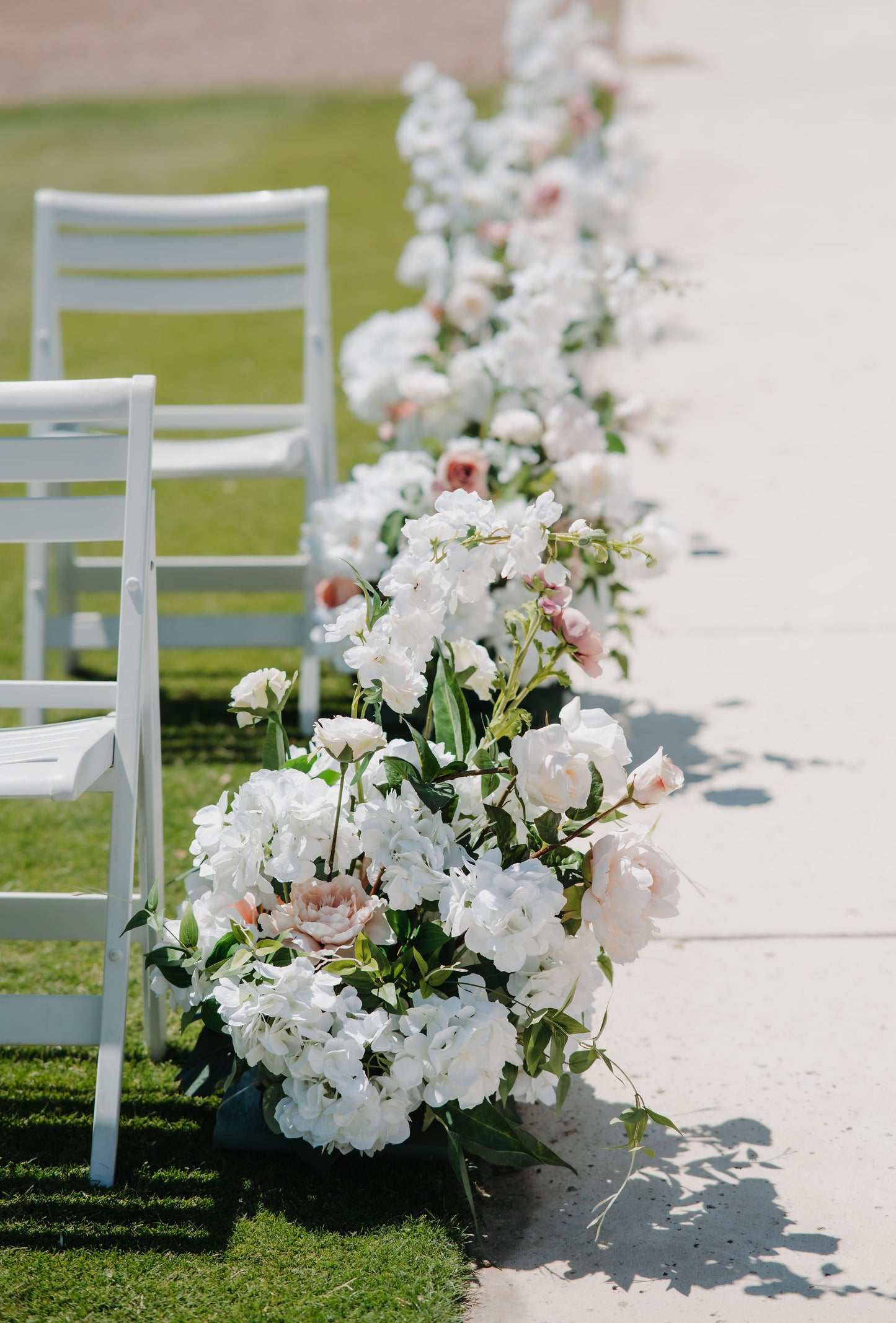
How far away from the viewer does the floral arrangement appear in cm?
189

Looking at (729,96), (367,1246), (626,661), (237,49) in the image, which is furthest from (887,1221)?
(237,49)

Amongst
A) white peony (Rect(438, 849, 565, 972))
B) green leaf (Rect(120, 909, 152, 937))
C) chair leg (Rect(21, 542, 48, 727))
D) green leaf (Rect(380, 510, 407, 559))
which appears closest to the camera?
white peony (Rect(438, 849, 565, 972))

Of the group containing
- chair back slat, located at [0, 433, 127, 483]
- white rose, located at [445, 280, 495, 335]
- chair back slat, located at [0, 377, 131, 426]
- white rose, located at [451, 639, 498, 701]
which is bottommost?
white rose, located at [451, 639, 498, 701]

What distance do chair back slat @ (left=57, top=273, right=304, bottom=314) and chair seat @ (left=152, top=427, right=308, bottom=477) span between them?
14.6 inches

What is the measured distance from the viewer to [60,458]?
7.30 ft

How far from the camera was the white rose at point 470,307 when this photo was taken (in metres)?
3.80

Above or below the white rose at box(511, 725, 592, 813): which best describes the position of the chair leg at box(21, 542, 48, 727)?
above

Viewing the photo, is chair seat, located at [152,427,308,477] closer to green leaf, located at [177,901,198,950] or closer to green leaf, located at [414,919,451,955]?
green leaf, located at [177,901,198,950]

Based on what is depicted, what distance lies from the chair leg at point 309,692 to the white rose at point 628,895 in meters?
1.80

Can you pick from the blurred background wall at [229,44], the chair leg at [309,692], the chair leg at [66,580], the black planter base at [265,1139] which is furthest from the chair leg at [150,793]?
the blurred background wall at [229,44]

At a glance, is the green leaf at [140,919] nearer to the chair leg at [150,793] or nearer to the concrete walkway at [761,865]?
the chair leg at [150,793]

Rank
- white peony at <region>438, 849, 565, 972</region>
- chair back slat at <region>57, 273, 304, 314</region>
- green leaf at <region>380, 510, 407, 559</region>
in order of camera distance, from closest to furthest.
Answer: white peony at <region>438, 849, 565, 972</region> < green leaf at <region>380, 510, 407, 559</region> < chair back slat at <region>57, 273, 304, 314</region>

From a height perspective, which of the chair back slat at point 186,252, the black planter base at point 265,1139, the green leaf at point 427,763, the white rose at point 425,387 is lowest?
the black planter base at point 265,1139

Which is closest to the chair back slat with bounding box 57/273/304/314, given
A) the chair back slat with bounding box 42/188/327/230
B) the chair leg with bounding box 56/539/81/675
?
the chair back slat with bounding box 42/188/327/230
